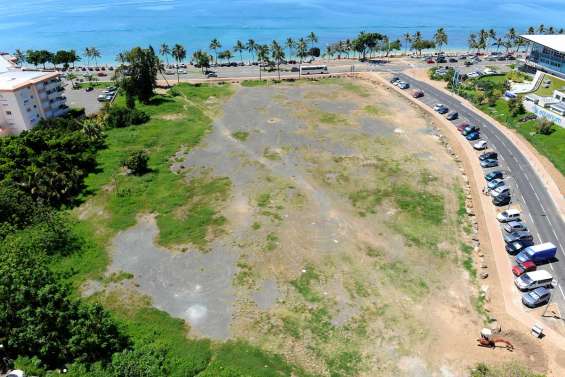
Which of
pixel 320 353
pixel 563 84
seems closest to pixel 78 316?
pixel 320 353

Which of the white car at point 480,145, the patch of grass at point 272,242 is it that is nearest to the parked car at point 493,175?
the white car at point 480,145

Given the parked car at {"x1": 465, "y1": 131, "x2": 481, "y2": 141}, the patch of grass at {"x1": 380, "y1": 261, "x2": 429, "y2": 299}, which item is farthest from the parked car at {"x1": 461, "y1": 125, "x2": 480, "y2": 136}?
the patch of grass at {"x1": 380, "y1": 261, "x2": 429, "y2": 299}

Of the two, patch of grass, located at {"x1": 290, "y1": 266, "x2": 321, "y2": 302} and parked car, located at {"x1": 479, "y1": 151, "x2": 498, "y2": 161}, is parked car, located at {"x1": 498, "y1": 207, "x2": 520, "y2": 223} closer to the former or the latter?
parked car, located at {"x1": 479, "y1": 151, "x2": 498, "y2": 161}

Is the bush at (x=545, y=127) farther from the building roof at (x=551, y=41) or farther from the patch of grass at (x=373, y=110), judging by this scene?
the building roof at (x=551, y=41)

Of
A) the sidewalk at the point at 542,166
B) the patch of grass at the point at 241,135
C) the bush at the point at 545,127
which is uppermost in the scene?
the bush at the point at 545,127

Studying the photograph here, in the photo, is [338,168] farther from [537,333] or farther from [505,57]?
[505,57]

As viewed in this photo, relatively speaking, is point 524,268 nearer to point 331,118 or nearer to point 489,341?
point 489,341
